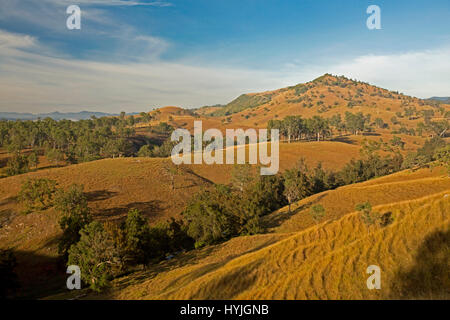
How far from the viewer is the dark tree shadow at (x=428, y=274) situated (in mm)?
9859

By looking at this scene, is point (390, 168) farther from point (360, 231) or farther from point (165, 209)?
point (360, 231)

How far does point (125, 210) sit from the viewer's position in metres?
65.9

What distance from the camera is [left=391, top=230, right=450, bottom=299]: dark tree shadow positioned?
986 cm

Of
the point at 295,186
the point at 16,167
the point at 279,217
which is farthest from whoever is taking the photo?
the point at 16,167

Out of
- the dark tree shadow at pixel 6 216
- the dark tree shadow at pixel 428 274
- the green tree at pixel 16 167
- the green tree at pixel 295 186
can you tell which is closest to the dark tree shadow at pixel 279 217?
the green tree at pixel 295 186

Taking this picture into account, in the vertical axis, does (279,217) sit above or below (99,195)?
below

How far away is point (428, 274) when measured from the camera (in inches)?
412

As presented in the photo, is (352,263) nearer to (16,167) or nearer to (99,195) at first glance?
(99,195)

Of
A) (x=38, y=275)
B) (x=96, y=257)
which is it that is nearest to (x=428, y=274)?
(x=96, y=257)

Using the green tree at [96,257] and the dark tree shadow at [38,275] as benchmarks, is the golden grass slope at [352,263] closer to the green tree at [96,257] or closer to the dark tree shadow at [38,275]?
the green tree at [96,257]

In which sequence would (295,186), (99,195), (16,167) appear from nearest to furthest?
(295,186) < (99,195) < (16,167)
